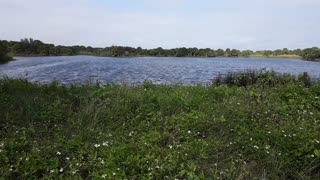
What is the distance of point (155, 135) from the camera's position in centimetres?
498

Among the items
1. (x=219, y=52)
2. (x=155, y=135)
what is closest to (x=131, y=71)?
(x=155, y=135)

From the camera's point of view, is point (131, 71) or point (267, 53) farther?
point (267, 53)

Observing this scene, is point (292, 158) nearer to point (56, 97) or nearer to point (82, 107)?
point (82, 107)

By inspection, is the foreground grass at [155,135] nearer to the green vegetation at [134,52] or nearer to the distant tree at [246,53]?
the green vegetation at [134,52]

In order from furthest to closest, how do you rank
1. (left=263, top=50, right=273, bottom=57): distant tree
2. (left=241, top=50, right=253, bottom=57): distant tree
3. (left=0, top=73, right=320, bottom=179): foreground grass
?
(left=263, top=50, right=273, bottom=57): distant tree, (left=241, top=50, right=253, bottom=57): distant tree, (left=0, top=73, right=320, bottom=179): foreground grass

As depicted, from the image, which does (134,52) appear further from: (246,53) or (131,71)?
(131,71)

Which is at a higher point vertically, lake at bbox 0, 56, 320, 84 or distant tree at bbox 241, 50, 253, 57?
lake at bbox 0, 56, 320, 84

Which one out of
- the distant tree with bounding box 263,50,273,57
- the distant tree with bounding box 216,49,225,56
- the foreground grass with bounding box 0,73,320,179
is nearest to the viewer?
the foreground grass with bounding box 0,73,320,179

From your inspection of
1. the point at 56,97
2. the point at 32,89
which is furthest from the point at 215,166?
the point at 32,89

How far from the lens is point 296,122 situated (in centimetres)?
554

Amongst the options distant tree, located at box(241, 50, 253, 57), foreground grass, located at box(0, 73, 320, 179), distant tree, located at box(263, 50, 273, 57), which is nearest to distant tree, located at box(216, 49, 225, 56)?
distant tree, located at box(241, 50, 253, 57)

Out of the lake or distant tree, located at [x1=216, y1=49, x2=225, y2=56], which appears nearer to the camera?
the lake

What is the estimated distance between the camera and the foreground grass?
3.90 meters

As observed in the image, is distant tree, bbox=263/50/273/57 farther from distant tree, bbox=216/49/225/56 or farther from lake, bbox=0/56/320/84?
lake, bbox=0/56/320/84
